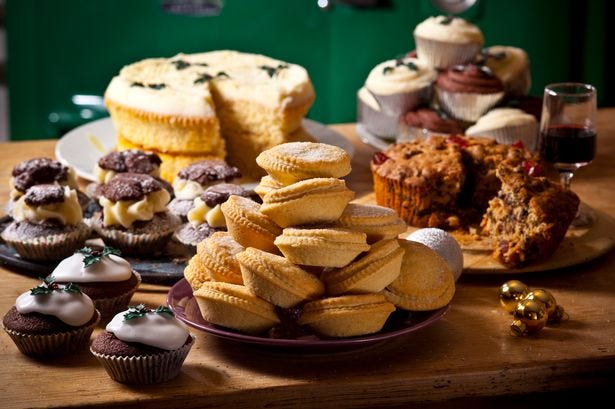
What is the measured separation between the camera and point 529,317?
204cm

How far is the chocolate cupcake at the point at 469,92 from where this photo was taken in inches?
125

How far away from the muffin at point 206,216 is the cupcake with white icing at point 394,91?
0.97 meters

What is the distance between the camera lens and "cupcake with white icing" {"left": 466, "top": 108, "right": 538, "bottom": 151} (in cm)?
308

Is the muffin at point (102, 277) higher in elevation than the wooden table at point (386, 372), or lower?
higher

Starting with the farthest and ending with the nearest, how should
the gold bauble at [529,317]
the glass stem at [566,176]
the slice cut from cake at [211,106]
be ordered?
1. the slice cut from cake at [211,106]
2. the glass stem at [566,176]
3. the gold bauble at [529,317]

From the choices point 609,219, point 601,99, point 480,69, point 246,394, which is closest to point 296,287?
point 246,394

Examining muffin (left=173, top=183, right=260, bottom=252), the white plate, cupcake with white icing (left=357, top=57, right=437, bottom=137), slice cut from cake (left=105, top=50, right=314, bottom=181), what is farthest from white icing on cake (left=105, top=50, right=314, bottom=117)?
muffin (left=173, top=183, right=260, bottom=252)

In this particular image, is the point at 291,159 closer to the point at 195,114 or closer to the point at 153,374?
the point at 153,374

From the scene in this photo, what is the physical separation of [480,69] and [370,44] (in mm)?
1348

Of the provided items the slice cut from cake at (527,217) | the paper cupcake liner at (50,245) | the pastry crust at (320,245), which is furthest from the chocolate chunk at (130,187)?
the slice cut from cake at (527,217)

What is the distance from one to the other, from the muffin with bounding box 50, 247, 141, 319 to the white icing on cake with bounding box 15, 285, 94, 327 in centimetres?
11

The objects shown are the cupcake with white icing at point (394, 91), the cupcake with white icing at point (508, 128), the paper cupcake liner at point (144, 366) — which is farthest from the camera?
the cupcake with white icing at point (394, 91)

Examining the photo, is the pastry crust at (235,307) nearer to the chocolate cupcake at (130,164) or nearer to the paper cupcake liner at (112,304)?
the paper cupcake liner at (112,304)

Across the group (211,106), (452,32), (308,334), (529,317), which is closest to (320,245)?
(308,334)
